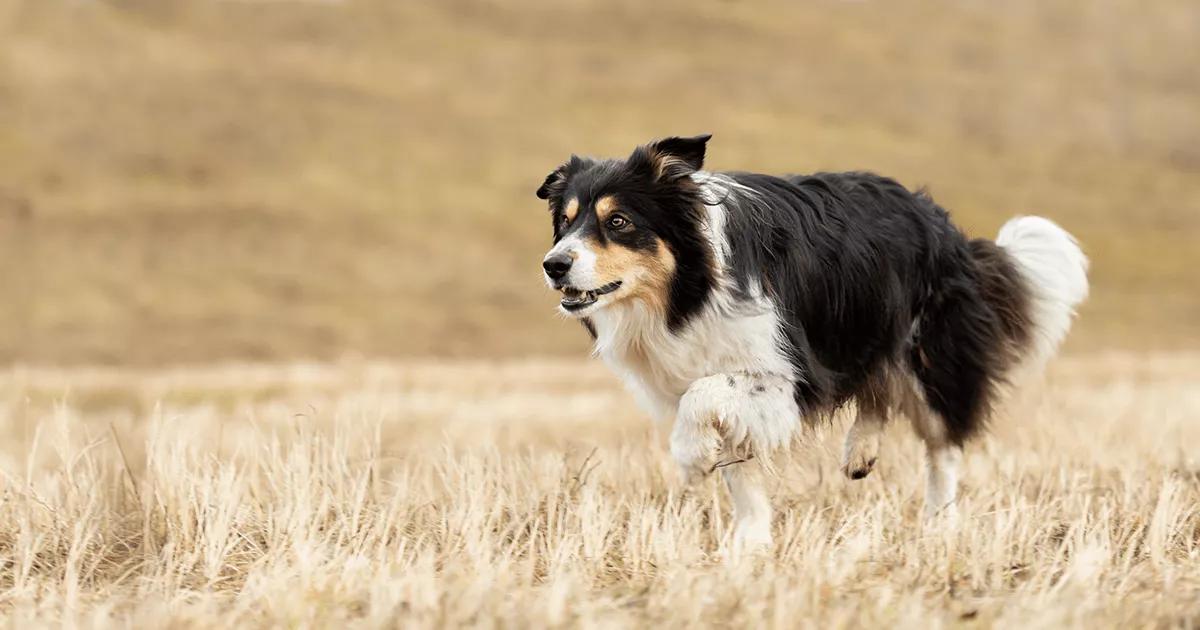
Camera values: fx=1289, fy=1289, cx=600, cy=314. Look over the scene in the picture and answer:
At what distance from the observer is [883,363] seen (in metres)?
6.34

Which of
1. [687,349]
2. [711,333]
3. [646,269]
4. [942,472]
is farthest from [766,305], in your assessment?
[942,472]

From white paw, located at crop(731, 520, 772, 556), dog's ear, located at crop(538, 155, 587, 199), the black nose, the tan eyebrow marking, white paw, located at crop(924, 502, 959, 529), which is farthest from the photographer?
dog's ear, located at crop(538, 155, 587, 199)

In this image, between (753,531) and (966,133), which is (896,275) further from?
(966,133)

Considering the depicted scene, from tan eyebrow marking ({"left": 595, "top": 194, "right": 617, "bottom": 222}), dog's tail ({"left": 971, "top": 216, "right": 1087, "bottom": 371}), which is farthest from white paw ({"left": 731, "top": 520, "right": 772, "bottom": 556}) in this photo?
dog's tail ({"left": 971, "top": 216, "right": 1087, "bottom": 371})

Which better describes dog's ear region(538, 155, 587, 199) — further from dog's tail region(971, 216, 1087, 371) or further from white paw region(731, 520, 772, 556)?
dog's tail region(971, 216, 1087, 371)

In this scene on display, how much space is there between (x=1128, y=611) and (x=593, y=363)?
Result: 1720 cm

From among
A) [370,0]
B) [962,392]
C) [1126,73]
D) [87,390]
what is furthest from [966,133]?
[962,392]

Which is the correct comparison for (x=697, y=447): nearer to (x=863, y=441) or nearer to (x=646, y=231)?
(x=646, y=231)

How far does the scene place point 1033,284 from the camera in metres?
6.94

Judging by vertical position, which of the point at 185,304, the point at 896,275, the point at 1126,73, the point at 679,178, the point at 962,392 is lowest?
the point at 185,304

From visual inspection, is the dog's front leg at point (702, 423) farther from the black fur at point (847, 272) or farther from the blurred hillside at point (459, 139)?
the blurred hillside at point (459, 139)

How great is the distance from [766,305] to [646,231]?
61 cm

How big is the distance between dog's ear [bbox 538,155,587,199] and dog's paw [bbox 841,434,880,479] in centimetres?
192

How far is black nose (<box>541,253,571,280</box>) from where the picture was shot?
5281mm
